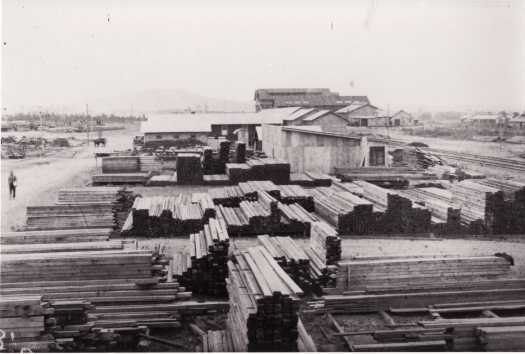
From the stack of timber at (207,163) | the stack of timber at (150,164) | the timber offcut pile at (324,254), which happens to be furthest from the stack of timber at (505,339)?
the stack of timber at (150,164)

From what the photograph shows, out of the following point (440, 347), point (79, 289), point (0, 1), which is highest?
point (0, 1)

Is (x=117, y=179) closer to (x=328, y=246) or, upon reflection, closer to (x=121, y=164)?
(x=121, y=164)

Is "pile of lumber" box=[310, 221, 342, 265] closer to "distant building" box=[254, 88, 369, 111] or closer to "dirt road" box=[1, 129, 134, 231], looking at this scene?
"dirt road" box=[1, 129, 134, 231]

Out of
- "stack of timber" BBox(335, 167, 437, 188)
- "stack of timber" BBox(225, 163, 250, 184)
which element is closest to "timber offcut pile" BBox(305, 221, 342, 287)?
"stack of timber" BBox(225, 163, 250, 184)

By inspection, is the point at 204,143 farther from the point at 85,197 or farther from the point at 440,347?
the point at 440,347

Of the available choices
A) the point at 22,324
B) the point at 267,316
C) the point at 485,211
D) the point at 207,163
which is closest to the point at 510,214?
the point at 485,211

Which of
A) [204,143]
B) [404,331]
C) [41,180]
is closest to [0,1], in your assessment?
[404,331]
